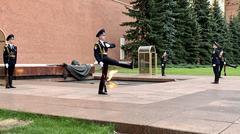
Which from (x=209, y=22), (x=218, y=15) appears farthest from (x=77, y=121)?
(x=218, y=15)

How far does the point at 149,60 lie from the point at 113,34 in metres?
18.8

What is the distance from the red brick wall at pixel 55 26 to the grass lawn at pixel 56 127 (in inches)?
885

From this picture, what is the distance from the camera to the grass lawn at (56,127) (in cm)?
732

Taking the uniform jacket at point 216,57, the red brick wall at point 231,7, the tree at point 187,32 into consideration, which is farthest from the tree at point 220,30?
the uniform jacket at point 216,57

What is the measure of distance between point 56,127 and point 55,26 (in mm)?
29122

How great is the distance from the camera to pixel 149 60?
2942 centimetres

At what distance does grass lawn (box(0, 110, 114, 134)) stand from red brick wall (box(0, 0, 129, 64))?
73.7 feet

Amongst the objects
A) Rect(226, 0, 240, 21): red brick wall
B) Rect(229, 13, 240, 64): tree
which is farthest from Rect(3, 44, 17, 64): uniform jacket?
Rect(226, 0, 240, 21): red brick wall

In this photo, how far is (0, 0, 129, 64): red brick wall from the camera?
31.4 metres

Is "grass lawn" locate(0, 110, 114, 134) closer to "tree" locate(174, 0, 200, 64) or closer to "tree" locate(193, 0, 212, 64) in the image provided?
"tree" locate(174, 0, 200, 64)

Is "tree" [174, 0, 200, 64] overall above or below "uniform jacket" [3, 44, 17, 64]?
above

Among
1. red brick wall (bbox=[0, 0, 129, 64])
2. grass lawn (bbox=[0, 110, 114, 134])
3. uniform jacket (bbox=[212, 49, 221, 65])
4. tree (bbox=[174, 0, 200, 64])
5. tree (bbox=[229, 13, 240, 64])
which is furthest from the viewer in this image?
tree (bbox=[229, 13, 240, 64])

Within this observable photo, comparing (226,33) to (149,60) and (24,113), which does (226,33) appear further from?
(24,113)

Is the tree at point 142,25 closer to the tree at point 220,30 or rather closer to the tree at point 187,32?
the tree at point 187,32
